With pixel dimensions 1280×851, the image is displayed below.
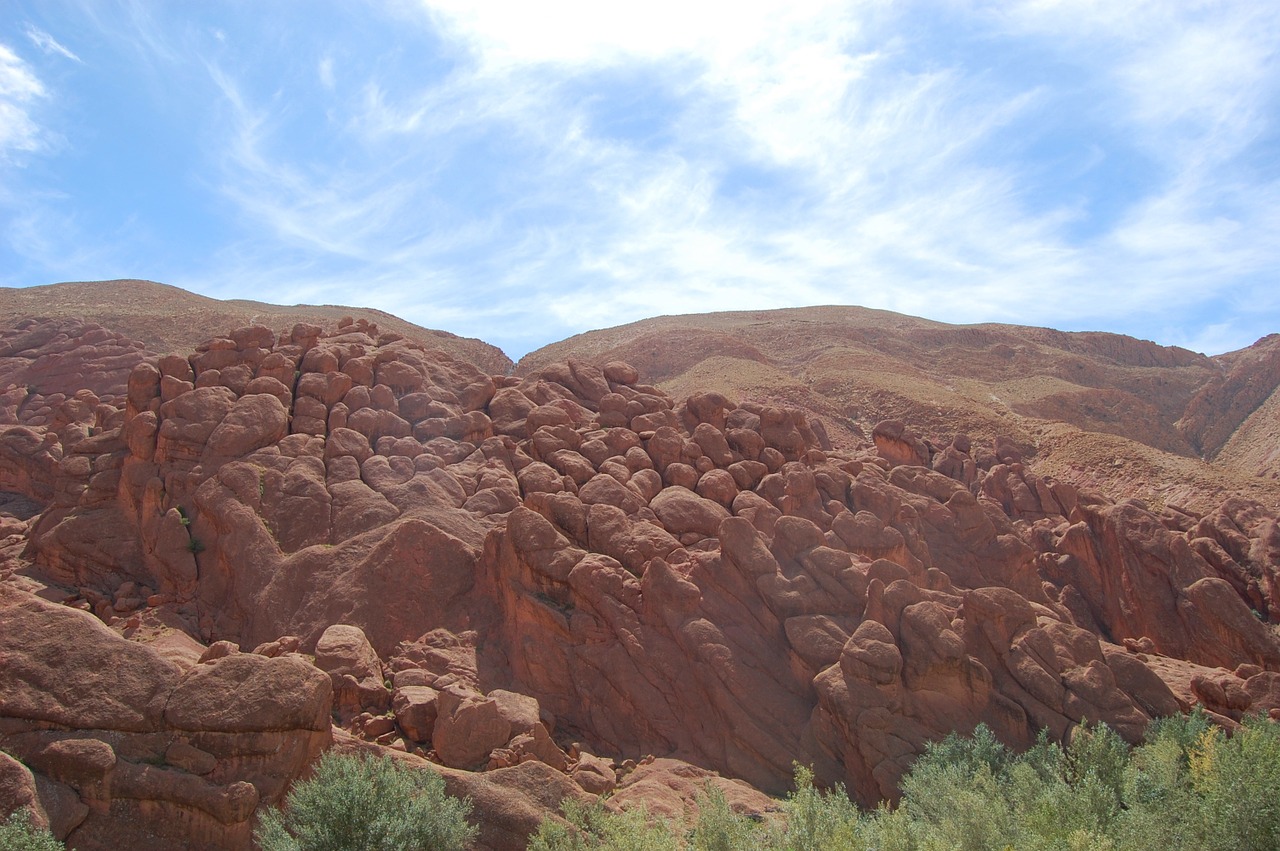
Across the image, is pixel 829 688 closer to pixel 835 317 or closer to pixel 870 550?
pixel 870 550

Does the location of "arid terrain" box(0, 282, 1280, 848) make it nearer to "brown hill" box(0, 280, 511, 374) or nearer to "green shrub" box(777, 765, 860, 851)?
"green shrub" box(777, 765, 860, 851)

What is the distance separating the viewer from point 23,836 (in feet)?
33.3

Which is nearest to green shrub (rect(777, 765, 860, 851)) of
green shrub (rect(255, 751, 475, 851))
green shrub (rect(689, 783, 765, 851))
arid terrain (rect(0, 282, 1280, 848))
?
green shrub (rect(689, 783, 765, 851))

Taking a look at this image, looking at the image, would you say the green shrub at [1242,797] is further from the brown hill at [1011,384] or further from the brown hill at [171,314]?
the brown hill at [171,314]

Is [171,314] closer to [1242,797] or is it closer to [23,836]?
[23,836]

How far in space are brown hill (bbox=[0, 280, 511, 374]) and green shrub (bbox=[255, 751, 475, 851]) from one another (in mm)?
38164

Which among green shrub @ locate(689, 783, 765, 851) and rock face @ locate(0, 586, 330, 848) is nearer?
rock face @ locate(0, 586, 330, 848)

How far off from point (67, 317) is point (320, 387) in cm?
3439

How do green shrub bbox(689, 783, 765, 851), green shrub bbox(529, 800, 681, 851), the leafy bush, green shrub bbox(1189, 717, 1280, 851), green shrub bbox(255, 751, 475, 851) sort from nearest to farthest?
green shrub bbox(529, 800, 681, 851) < green shrub bbox(255, 751, 475, 851) < the leafy bush < green shrub bbox(689, 783, 765, 851) < green shrub bbox(1189, 717, 1280, 851)

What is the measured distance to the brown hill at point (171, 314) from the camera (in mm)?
56156

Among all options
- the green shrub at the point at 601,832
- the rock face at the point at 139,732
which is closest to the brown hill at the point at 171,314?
the rock face at the point at 139,732

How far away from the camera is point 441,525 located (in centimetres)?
2256

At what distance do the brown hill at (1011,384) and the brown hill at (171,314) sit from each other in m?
7.52

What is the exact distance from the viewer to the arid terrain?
13.3m
